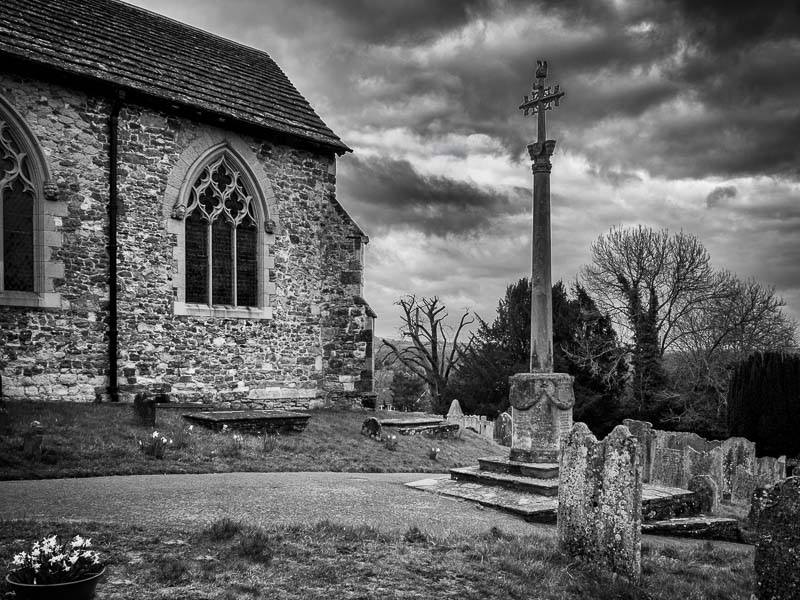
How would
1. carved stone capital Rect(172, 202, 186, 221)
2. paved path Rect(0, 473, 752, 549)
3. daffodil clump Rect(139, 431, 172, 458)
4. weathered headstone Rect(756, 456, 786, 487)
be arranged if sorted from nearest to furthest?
paved path Rect(0, 473, 752, 549) < daffodil clump Rect(139, 431, 172, 458) < carved stone capital Rect(172, 202, 186, 221) < weathered headstone Rect(756, 456, 786, 487)

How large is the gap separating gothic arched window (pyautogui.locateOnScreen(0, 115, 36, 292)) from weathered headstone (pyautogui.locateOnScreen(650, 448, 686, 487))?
13.0 meters

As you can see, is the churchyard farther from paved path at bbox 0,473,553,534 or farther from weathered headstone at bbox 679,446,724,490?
weathered headstone at bbox 679,446,724,490

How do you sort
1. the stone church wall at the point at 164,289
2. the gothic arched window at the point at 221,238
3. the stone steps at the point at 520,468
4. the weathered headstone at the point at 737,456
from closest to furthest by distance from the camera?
the stone steps at the point at 520,468 → the stone church wall at the point at 164,289 → the weathered headstone at the point at 737,456 → the gothic arched window at the point at 221,238

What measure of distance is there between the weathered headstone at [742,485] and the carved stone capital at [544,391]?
7093mm

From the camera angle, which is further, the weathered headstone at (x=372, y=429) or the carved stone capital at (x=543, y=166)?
the weathered headstone at (x=372, y=429)

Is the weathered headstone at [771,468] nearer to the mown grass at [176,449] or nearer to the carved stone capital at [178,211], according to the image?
the mown grass at [176,449]

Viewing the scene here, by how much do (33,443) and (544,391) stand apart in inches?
294

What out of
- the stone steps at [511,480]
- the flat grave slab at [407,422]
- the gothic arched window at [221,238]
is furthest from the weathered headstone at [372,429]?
the gothic arched window at [221,238]

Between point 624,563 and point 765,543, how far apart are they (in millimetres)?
1340

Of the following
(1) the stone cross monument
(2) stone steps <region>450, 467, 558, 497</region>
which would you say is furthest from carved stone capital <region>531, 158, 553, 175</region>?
(2) stone steps <region>450, 467, 558, 497</region>

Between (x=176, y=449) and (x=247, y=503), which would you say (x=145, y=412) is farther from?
(x=247, y=503)

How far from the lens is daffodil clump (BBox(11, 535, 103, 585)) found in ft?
11.9

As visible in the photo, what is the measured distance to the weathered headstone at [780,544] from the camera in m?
4.60

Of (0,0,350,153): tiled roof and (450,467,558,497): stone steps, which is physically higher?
(0,0,350,153): tiled roof
